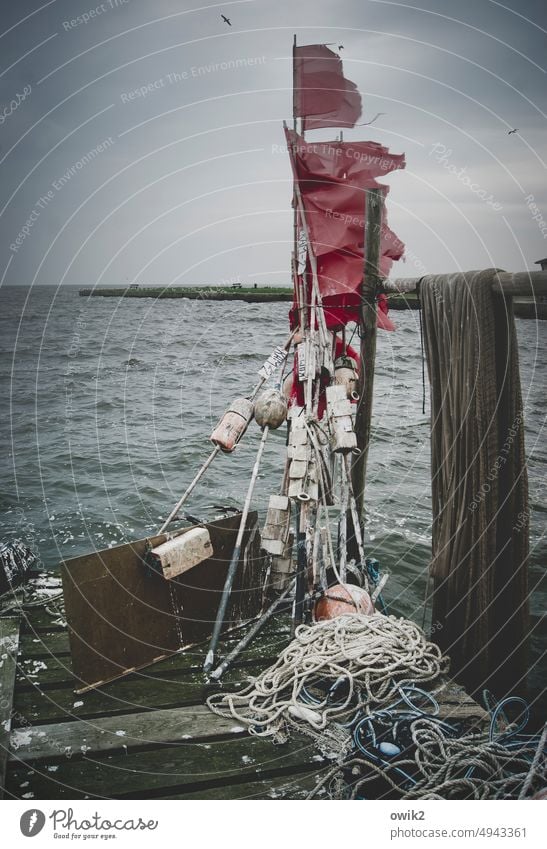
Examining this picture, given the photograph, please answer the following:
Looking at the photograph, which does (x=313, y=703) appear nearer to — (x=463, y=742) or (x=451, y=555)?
(x=463, y=742)

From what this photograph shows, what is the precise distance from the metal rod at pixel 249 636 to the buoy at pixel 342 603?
451mm

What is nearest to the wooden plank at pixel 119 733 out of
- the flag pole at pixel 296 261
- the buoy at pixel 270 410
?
the buoy at pixel 270 410

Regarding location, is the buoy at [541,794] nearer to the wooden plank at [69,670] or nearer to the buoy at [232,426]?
the wooden plank at [69,670]

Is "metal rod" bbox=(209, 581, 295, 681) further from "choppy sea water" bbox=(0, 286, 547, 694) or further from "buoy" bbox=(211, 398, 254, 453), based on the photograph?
"buoy" bbox=(211, 398, 254, 453)

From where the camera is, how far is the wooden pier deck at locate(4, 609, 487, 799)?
2.81m

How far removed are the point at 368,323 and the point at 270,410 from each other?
3.77 feet

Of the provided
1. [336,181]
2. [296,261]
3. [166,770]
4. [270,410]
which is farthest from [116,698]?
[336,181]

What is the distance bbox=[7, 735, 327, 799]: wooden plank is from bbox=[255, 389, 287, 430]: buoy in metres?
2.26

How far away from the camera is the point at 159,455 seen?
1130 cm

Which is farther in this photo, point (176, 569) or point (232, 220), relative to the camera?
point (232, 220)

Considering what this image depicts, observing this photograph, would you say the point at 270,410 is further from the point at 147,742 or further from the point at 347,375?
the point at 147,742

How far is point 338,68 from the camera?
472 cm
